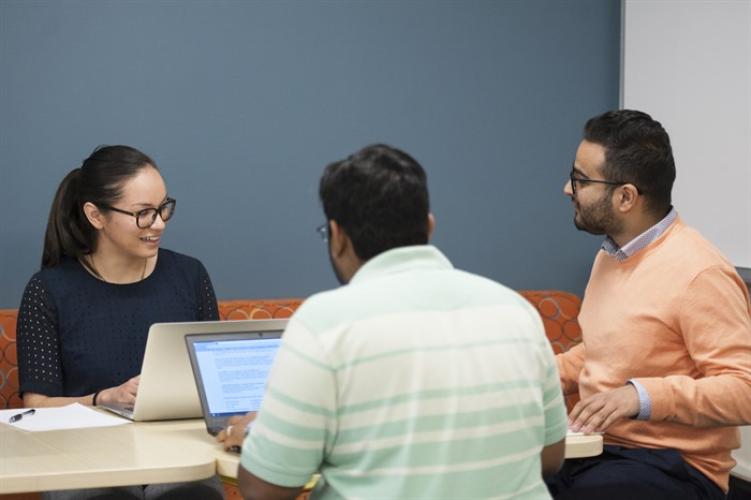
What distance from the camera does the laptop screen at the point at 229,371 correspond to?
2332 millimetres

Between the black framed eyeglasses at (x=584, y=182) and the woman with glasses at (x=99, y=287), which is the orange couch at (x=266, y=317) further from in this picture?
the black framed eyeglasses at (x=584, y=182)

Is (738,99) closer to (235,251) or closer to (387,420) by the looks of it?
(235,251)

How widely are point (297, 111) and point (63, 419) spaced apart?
170 cm

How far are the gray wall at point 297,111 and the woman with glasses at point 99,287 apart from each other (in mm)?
605

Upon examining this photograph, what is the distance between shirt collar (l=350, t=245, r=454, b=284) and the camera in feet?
5.60

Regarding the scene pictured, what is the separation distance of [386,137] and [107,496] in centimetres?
190

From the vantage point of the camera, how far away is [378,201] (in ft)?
5.61

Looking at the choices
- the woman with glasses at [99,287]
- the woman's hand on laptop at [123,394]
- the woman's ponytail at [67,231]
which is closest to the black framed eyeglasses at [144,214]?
the woman with glasses at [99,287]

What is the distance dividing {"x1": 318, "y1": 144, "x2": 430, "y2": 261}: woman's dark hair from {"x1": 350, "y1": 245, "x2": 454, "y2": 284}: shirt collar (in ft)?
0.06

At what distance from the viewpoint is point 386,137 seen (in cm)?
400

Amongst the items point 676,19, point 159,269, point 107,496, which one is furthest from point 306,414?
point 676,19

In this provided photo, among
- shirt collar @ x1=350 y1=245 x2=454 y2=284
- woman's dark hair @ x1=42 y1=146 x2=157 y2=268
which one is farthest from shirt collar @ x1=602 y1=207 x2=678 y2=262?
woman's dark hair @ x1=42 y1=146 x2=157 y2=268

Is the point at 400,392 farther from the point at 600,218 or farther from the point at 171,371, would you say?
the point at 600,218

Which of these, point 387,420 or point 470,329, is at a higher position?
point 470,329
